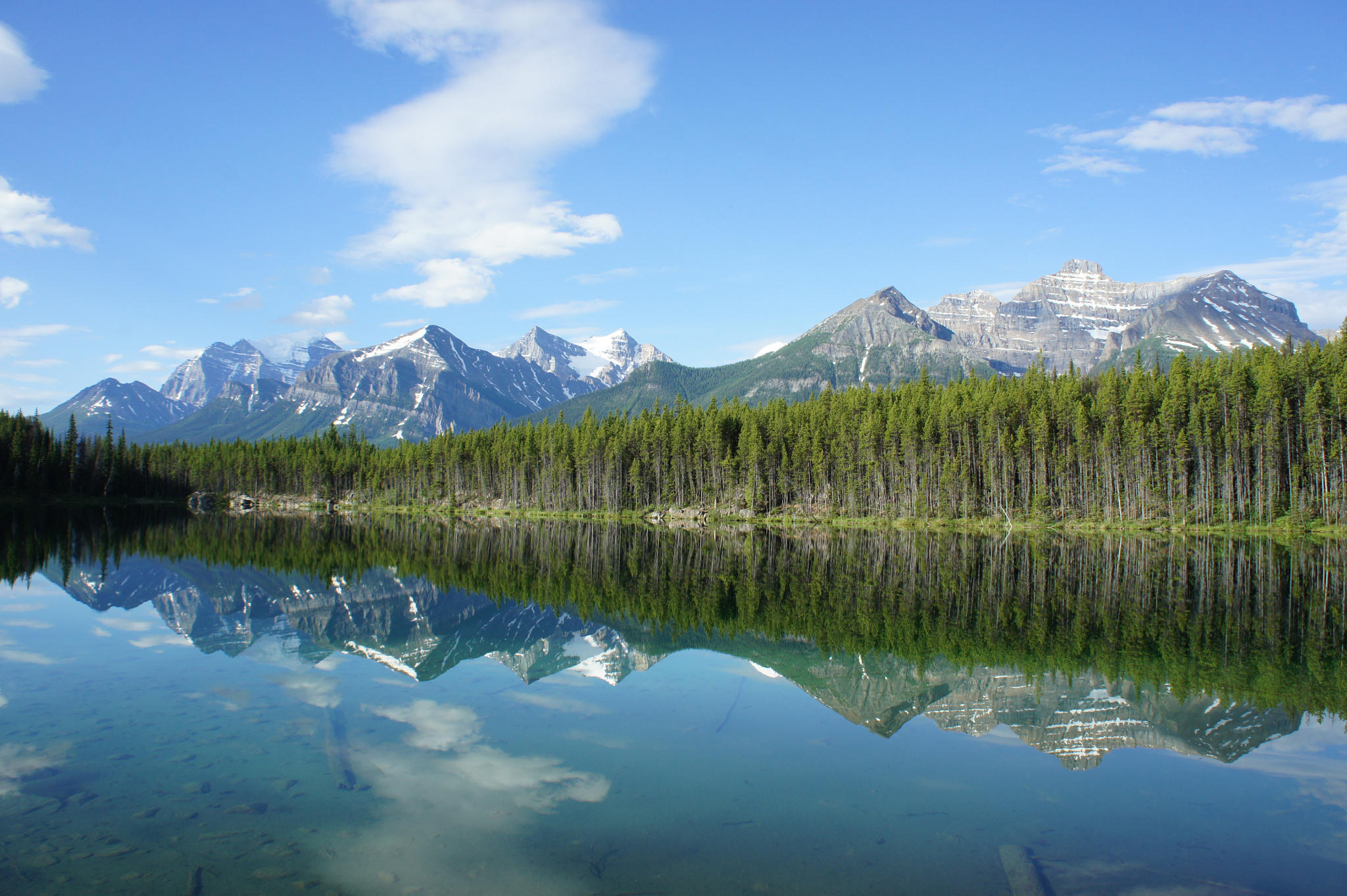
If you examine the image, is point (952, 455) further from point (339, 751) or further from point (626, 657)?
point (339, 751)

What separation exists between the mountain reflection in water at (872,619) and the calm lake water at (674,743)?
0.14 meters

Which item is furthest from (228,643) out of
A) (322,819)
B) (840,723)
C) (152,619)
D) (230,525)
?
(230,525)

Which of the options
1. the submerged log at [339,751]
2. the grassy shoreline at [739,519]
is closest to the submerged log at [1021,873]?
the submerged log at [339,751]

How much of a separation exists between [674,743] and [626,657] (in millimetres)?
6062

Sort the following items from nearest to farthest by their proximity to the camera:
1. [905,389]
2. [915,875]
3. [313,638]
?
[915,875], [313,638], [905,389]

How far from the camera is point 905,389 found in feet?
284

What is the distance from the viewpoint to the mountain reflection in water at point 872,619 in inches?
516

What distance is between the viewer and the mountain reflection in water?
13109 mm

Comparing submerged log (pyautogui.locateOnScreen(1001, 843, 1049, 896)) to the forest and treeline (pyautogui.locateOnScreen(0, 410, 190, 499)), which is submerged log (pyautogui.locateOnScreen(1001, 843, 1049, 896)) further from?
treeline (pyautogui.locateOnScreen(0, 410, 190, 499))

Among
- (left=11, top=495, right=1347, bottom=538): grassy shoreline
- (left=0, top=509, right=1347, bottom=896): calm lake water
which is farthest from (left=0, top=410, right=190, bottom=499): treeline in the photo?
(left=0, top=509, right=1347, bottom=896): calm lake water

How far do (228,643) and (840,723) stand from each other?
15.3m

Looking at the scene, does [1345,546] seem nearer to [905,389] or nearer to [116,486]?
[905,389]

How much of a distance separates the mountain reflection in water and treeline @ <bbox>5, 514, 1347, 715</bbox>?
0.14m

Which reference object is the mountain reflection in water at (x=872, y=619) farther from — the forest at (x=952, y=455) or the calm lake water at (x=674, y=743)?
the forest at (x=952, y=455)
